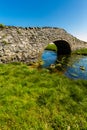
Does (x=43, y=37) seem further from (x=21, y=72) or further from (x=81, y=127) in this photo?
(x=81, y=127)

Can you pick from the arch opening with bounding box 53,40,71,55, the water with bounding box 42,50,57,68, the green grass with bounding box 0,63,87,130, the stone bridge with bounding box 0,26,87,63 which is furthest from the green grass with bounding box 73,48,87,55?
the green grass with bounding box 0,63,87,130

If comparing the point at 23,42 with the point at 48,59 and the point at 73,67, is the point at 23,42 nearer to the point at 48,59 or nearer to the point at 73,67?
the point at 73,67

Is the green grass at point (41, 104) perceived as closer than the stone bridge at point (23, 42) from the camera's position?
Yes

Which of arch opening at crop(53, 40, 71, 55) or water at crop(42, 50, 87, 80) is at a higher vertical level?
arch opening at crop(53, 40, 71, 55)

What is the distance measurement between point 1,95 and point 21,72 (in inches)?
216

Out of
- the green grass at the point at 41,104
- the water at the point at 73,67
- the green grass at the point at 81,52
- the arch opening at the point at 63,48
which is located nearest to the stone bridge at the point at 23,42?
the water at the point at 73,67

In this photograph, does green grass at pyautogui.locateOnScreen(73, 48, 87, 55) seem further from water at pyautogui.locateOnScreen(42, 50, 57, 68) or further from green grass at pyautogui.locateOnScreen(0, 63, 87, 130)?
green grass at pyautogui.locateOnScreen(0, 63, 87, 130)

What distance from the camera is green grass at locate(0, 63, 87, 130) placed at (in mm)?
9250

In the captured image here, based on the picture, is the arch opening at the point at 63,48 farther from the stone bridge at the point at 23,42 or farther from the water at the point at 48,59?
the stone bridge at the point at 23,42

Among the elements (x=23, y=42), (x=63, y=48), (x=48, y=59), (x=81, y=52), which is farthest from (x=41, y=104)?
(x=81, y=52)

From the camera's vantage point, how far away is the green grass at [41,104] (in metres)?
9.25

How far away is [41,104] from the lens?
1088 centimetres

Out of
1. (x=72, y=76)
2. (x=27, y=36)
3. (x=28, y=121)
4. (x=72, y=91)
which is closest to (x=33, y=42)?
(x=27, y=36)

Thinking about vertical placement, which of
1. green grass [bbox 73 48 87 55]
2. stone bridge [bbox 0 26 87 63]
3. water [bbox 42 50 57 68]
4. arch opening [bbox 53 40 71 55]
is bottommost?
water [bbox 42 50 57 68]
